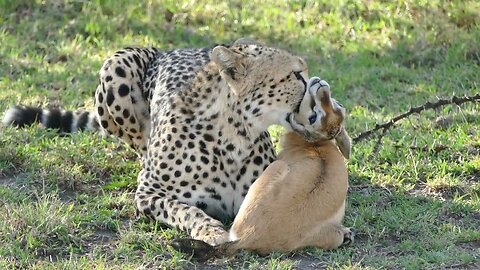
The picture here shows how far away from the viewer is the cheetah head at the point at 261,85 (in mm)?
4793

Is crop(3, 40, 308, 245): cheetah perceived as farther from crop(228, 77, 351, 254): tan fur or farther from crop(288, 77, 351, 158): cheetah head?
crop(228, 77, 351, 254): tan fur

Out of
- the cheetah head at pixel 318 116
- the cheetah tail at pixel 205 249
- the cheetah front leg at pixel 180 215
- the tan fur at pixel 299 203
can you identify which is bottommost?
the cheetah front leg at pixel 180 215

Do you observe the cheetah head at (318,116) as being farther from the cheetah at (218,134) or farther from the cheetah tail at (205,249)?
the cheetah tail at (205,249)

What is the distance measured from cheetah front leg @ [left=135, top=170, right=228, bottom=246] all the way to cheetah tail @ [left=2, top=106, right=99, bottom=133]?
134 centimetres

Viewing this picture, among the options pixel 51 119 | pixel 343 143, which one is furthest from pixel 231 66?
pixel 51 119

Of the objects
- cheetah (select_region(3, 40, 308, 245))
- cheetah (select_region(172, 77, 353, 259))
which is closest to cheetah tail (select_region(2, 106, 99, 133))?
cheetah (select_region(3, 40, 308, 245))

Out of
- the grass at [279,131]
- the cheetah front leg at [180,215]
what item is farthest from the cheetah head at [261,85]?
the grass at [279,131]

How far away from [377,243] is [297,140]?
620 millimetres

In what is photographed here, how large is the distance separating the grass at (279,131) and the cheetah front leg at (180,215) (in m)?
0.07

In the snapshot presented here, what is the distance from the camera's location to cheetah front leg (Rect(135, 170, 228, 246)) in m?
4.45

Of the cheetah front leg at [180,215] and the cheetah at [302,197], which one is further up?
the cheetah at [302,197]

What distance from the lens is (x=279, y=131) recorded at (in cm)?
620

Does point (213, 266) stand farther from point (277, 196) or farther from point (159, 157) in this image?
point (159, 157)

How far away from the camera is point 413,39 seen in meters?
7.75
